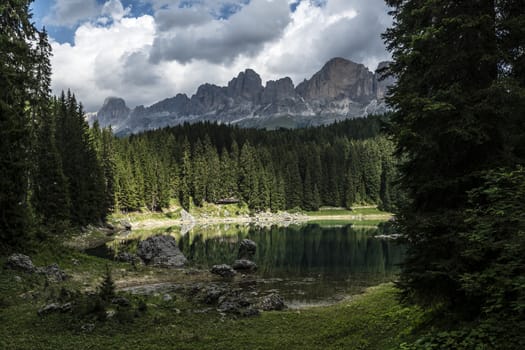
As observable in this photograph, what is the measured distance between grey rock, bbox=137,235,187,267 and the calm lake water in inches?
84.6

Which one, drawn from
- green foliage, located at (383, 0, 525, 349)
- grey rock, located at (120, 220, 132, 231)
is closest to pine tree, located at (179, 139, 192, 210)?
grey rock, located at (120, 220, 132, 231)

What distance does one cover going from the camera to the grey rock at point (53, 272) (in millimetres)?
26438

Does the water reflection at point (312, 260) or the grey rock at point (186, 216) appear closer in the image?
the water reflection at point (312, 260)

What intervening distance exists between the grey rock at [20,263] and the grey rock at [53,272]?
781 millimetres

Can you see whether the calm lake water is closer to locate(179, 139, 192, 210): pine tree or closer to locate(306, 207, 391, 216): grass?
locate(179, 139, 192, 210): pine tree

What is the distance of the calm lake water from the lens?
3103 cm

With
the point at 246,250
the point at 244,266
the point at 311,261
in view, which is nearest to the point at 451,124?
the point at 244,266

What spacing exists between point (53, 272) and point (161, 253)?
1569cm

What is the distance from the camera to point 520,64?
35.5ft

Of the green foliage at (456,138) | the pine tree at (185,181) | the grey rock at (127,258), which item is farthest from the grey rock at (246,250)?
the pine tree at (185,181)

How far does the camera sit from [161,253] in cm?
4241

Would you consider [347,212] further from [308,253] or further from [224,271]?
[224,271]

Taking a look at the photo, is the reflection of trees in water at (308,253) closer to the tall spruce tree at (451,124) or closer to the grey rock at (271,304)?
the grey rock at (271,304)

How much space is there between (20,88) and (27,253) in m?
14.5
